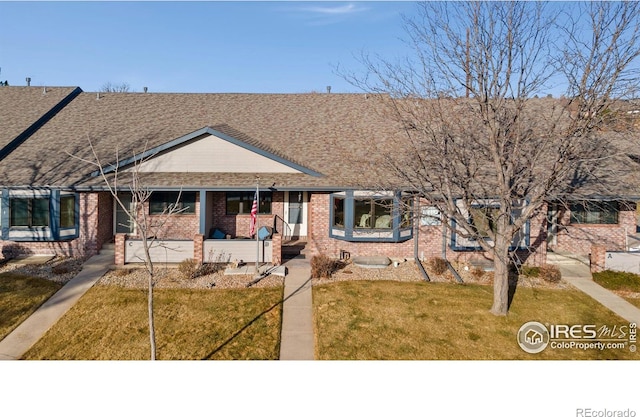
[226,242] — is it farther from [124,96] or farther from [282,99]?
[124,96]

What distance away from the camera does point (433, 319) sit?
33.6 feet

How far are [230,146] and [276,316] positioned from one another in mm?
8237

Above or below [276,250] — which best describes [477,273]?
below

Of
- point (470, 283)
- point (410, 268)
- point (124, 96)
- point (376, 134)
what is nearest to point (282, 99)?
point (376, 134)

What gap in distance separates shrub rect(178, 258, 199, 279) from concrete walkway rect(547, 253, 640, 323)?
45.4ft

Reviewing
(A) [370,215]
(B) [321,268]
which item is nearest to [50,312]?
(B) [321,268]

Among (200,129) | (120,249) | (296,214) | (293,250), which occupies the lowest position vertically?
(293,250)

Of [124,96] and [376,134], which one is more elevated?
[124,96]

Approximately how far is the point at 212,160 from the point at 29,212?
25.1ft

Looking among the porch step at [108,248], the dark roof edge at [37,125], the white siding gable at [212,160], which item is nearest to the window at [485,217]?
the white siding gable at [212,160]

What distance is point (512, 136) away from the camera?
36.1 feet

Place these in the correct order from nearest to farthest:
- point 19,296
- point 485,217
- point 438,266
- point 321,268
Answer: point 485,217
point 19,296
point 321,268
point 438,266

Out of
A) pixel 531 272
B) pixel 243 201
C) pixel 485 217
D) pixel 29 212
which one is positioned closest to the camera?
pixel 485 217

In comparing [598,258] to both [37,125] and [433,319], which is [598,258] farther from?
[37,125]
